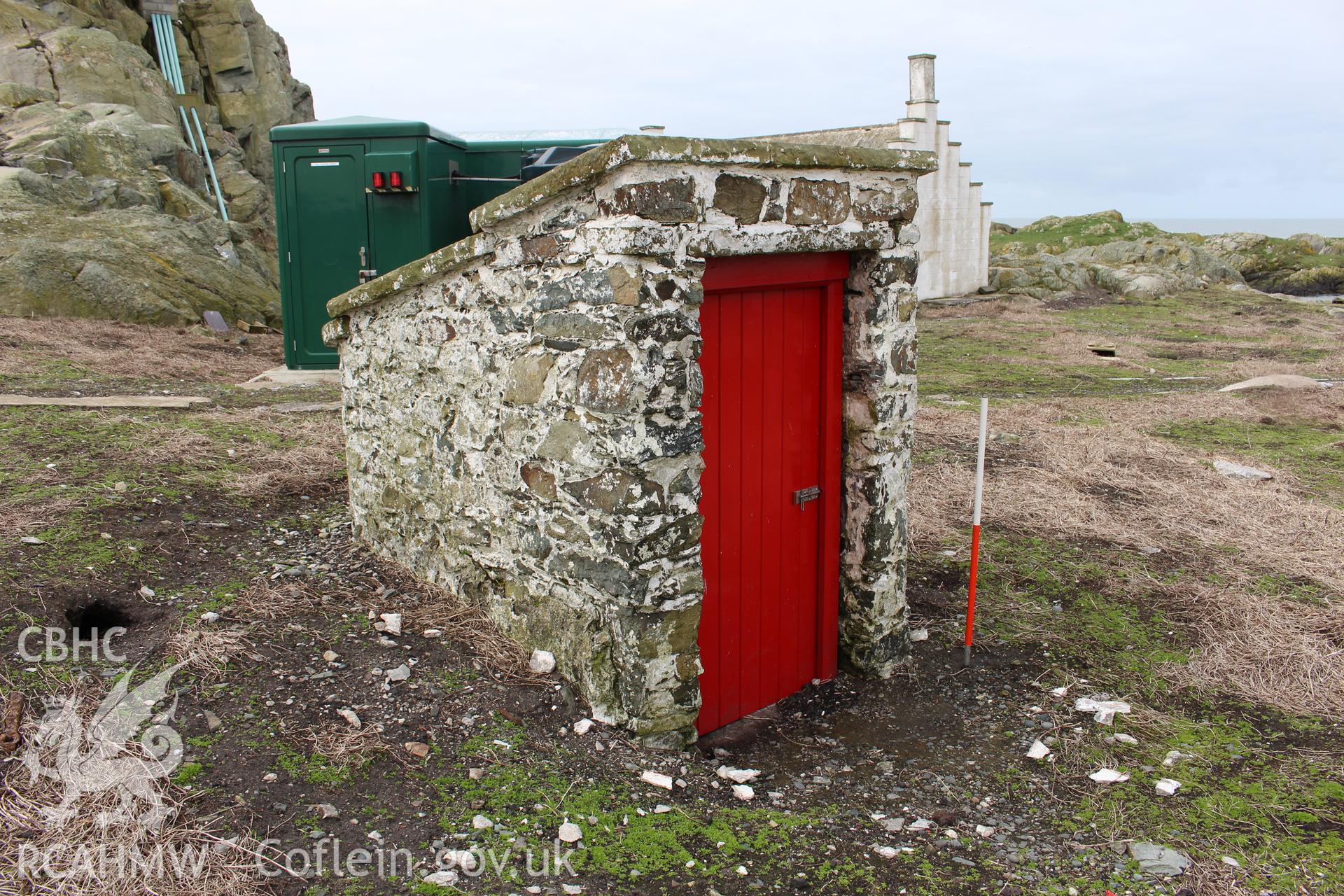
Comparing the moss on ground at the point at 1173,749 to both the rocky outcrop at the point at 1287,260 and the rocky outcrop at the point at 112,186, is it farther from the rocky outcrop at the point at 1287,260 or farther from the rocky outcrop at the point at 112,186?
the rocky outcrop at the point at 1287,260

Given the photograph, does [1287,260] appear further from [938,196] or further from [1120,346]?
[1120,346]

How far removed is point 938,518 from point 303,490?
511 centimetres

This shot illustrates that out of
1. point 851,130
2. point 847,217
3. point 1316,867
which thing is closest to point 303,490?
point 847,217

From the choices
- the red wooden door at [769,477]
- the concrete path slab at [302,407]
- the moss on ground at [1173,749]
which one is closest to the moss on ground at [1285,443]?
the moss on ground at [1173,749]

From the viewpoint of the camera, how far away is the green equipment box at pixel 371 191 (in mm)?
9203

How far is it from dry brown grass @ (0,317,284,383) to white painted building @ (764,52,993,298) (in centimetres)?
2066

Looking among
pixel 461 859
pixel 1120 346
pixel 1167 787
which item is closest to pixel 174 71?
pixel 1120 346

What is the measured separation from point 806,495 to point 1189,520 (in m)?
4.45

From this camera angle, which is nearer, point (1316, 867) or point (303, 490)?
point (1316, 867)

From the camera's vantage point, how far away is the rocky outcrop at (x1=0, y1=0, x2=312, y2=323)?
1252 cm

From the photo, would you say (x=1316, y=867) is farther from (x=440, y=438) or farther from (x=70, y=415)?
(x=70, y=415)

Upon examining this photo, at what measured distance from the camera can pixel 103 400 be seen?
8375 mm

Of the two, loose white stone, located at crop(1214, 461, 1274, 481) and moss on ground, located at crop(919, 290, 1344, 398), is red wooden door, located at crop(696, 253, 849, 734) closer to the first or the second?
loose white stone, located at crop(1214, 461, 1274, 481)

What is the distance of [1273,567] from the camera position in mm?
6652
